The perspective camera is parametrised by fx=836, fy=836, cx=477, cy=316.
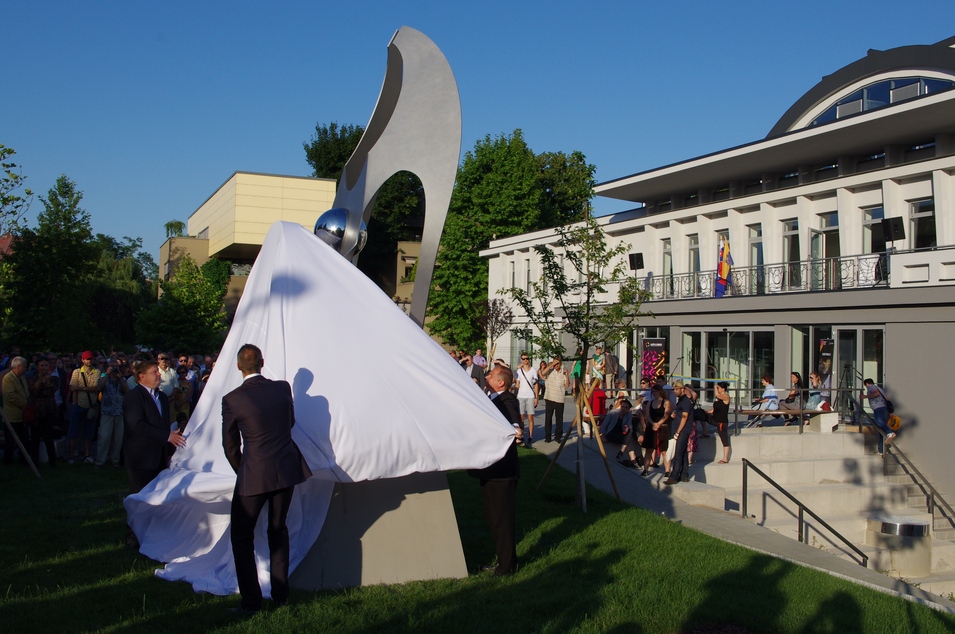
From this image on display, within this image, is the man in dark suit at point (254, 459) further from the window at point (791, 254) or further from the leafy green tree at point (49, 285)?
the leafy green tree at point (49, 285)

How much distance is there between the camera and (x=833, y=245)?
27.4m

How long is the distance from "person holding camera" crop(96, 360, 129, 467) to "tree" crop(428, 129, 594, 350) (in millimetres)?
34147

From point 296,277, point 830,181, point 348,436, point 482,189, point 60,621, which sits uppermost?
point 482,189

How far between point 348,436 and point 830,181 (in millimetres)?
24502

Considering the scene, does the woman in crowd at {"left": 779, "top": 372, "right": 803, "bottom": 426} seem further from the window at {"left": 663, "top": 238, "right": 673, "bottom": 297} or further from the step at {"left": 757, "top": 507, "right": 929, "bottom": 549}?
the window at {"left": 663, "top": 238, "right": 673, "bottom": 297}

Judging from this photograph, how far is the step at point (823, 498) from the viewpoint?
17188mm

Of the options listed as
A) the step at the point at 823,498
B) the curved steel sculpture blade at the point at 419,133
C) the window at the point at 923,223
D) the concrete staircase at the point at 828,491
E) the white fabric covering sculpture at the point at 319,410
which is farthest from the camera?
the window at the point at 923,223

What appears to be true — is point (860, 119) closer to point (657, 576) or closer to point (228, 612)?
point (657, 576)

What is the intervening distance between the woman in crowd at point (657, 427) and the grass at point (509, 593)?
19.1 feet

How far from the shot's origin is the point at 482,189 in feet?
164

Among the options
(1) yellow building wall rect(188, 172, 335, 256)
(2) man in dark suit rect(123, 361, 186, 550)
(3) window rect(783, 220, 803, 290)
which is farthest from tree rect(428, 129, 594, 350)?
(2) man in dark suit rect(123, 361, 186, 550)

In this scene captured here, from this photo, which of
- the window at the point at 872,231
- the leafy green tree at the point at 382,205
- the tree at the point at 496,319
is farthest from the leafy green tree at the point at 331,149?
the window at the point at 872,231

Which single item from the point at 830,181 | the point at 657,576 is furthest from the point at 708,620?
the point at 830,181

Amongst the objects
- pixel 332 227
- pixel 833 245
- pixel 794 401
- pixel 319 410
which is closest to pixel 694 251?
pixel 833 245
